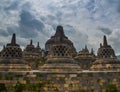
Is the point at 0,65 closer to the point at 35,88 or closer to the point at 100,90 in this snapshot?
the point at 35,88

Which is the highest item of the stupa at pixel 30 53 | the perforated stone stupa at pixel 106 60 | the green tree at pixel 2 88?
the stupa at pixel 30 53

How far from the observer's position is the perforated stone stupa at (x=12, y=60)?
17.1 metres

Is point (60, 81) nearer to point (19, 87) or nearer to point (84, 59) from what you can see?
point (19, 87)

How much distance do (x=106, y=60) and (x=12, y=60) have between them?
9.40m

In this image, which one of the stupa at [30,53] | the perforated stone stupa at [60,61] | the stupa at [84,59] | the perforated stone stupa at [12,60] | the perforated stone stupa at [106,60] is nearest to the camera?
the perforated stone stupa at [60,61]

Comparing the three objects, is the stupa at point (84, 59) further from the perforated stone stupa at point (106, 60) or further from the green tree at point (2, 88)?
the green tree at point (2, 88)

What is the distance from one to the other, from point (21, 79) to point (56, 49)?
456cm

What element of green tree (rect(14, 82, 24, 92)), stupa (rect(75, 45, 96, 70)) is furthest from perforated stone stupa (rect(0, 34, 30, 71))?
stupa (rect(75, 45, 96, 70))

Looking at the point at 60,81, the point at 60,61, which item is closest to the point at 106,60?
the point at 60,61

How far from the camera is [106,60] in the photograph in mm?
19750

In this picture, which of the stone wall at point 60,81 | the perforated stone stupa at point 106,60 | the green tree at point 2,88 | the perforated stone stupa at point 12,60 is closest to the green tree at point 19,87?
the stone wall at point 60,81

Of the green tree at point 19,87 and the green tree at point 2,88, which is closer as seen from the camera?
the green tree at point 2,88

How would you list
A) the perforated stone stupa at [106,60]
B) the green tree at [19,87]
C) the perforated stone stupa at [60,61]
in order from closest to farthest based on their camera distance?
the green tree at [19,87], the perforated stone stupa at [60,61], the perforated stone stupa at [106,60]

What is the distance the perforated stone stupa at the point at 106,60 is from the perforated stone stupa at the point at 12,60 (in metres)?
7.45
